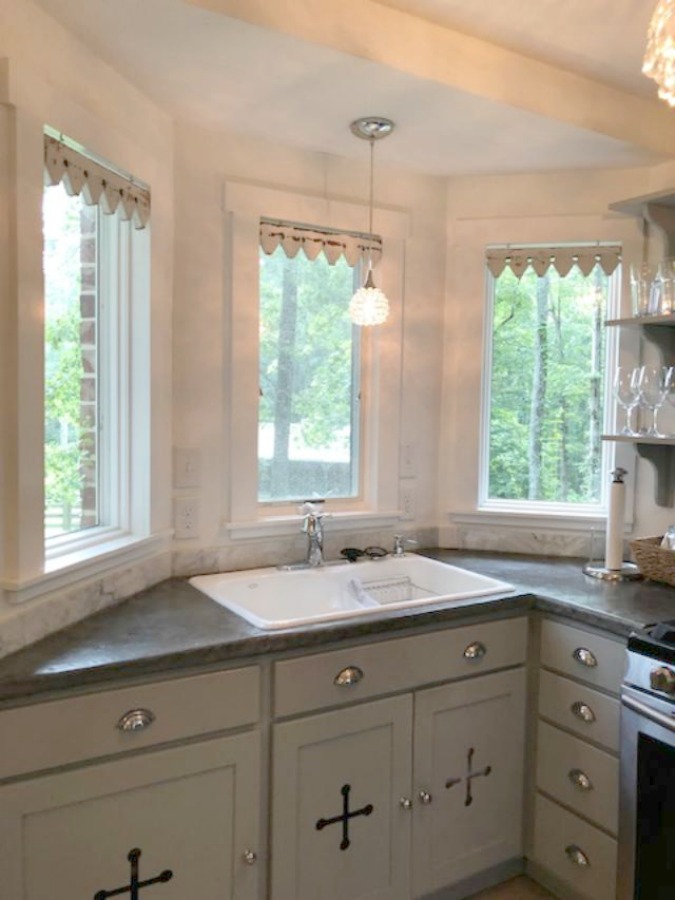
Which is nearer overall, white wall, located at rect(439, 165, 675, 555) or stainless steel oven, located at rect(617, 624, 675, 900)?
stainless steel oven, located at rect(617, 624, 675, 900)

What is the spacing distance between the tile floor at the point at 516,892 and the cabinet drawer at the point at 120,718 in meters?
1.04

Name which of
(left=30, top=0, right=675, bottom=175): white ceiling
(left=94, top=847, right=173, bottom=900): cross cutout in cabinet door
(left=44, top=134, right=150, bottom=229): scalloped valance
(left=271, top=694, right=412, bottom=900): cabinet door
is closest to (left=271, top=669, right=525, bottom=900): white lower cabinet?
(left=271, top=694, right=412, bottom=900): cabinet door

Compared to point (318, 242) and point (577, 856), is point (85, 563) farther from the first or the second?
point (577, 856)

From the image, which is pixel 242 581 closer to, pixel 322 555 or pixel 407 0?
pixel 322 555

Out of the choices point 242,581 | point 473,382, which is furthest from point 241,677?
point 473,382

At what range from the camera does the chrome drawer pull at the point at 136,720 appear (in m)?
1.55

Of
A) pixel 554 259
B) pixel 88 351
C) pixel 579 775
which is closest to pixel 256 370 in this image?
pixel 88 351

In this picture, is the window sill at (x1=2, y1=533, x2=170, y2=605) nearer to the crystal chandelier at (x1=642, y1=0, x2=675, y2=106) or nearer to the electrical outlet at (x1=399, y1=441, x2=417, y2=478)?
the electrical outlet at (x1=399, y1=441, x2=417, y2=478)

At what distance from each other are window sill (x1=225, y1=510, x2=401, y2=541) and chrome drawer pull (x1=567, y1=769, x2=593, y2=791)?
40.5 inches

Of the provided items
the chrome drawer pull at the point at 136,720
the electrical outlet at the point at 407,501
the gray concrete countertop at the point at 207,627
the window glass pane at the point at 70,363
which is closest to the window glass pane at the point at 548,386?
the electrical outlet at the point at 407,501

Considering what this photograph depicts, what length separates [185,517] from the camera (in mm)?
2311

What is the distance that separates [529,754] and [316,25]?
211 cm

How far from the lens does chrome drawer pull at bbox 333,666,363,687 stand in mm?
1833

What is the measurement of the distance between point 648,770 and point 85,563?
151 centimetres
